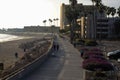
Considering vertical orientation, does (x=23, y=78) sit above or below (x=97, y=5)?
below

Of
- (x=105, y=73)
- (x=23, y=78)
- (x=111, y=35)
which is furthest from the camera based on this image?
(x=111, y=35)

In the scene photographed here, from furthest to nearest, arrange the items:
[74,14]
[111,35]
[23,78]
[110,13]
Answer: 1. [111,35]
2. [110,13]
3. [74,14]
4. [23,78]

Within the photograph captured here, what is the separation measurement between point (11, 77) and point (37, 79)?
296 cm

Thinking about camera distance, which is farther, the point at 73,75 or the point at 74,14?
the point at 74,14

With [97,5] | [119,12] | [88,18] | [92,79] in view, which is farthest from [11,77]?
[88,18]

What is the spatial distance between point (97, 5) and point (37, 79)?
3437 inches

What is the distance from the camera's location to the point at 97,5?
349ft

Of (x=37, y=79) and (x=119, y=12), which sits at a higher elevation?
(x=119, y=12)

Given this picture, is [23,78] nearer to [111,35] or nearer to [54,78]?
[54,78]

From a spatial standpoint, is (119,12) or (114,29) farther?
(114,29)

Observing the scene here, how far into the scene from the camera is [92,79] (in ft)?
63.1

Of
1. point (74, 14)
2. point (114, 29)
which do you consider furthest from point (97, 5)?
point (114, 29)

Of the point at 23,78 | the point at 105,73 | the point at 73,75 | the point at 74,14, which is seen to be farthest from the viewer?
the point at 74,14

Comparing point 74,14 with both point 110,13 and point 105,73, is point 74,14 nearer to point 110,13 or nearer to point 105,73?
point 110,13
